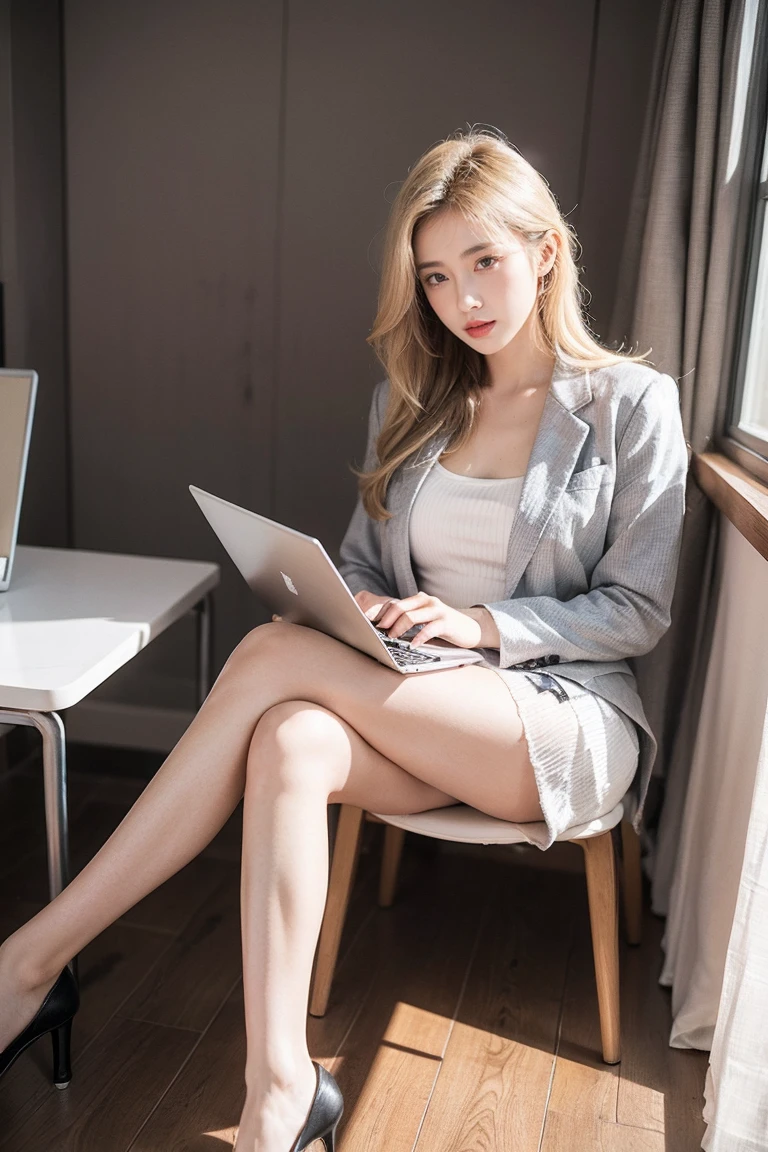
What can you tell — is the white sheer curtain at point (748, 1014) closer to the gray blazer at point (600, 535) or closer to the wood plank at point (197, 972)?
the gray blazer at point (600, 535)

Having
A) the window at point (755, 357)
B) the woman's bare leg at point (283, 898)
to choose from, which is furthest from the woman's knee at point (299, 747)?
the window at point (755, 357)

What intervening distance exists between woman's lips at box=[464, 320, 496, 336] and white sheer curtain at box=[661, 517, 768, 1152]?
517 mm

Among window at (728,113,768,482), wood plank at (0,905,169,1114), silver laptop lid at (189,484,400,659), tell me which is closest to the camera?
silver laptop lid at (189,484,400,659)

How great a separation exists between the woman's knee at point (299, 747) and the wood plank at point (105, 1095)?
544 millimetres

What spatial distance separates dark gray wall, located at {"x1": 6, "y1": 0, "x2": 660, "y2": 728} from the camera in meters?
2.18

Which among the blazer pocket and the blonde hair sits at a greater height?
the blonde hair

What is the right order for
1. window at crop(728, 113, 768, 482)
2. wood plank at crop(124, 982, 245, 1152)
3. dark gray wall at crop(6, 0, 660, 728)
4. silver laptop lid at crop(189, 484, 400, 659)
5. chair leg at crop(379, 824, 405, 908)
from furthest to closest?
1. dark gray wall at crop(6, 0, 660, 728)
2. chair leg at crop(379, 824, 405, 908)
3. window at crop(728, 113, 768, 482)
4. wood plank at crop(124, 982, 245, 1152)
5. silver laptop lid at crop(189, 484, 400, 659)

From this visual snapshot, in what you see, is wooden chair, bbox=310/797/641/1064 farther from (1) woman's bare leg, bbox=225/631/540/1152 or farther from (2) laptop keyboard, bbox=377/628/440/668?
(2) laptop keyboard, bbox=377/628/440/668

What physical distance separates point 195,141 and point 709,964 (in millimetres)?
1942

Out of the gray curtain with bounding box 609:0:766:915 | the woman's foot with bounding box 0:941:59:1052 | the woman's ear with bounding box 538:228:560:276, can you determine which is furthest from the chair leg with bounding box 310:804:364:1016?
the woman's ear with bounding box 538:228:560:276

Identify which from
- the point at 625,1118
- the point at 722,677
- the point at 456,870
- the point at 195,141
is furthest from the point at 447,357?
the point at 625,1118

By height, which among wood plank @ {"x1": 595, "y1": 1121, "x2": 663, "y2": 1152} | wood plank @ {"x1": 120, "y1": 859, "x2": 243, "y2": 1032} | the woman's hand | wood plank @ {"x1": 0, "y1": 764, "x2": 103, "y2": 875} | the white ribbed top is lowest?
wood plank @ {"x1": 0, "y1": 764, "x2": 103, "y2": 875}

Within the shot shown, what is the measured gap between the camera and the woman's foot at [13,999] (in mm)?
1405

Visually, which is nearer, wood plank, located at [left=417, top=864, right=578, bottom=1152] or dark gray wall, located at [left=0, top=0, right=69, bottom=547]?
wood plank, located at [left=417, top=864, right=578, bottom=1152]
